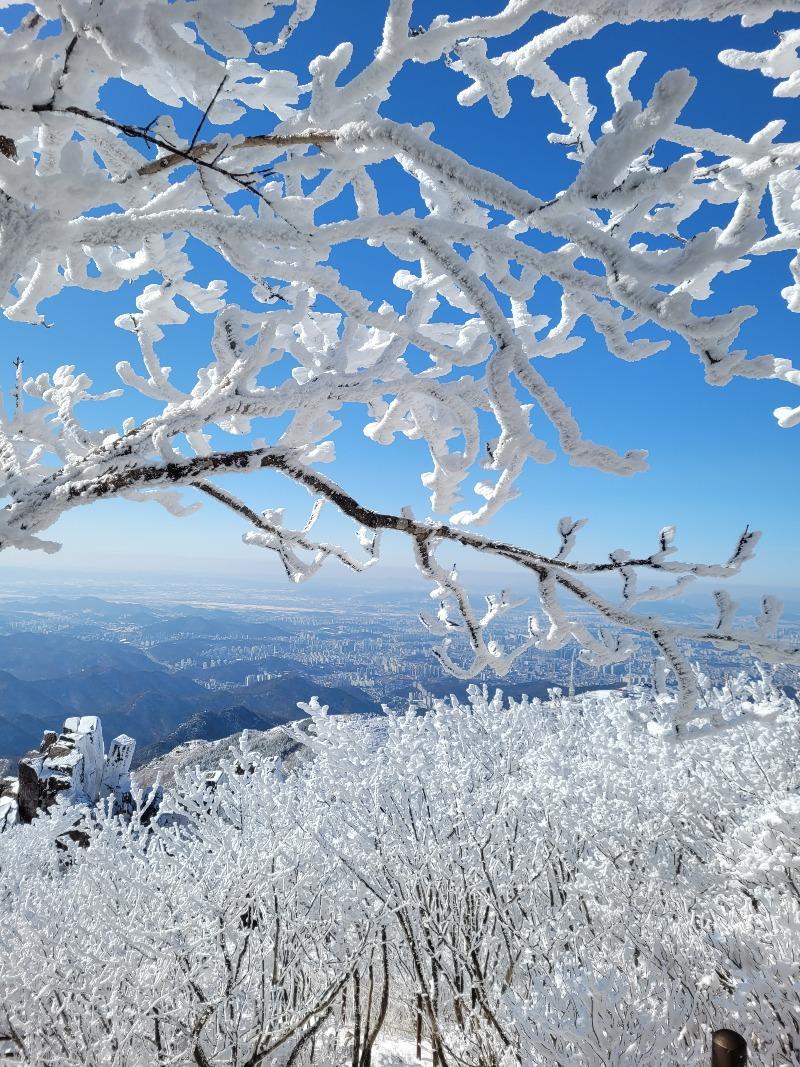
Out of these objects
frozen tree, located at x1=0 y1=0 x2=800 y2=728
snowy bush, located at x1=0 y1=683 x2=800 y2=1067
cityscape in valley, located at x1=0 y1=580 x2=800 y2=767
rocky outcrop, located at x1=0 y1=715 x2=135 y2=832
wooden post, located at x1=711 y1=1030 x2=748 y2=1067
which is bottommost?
cityscape in valley, located at x1=0 y1=580 x2=800 y2=767

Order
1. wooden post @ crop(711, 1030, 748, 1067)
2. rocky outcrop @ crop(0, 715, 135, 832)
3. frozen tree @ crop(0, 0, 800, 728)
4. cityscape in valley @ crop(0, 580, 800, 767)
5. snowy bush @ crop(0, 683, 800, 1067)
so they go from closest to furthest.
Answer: frozen tree @ crop(0, 0, 800, 728) → wooden post @ crop(711, 1030, 748, 1067) → snowy bush @ crop(0, 683, 800, 1067) → rocky outcrop @ crop(0, 715, 135, 832) → cityscape in valley @ crop(0, 580, 800, 767)

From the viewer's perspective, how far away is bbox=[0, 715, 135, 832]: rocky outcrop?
1650cm

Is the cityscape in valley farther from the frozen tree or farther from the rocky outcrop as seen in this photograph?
the frozen tree

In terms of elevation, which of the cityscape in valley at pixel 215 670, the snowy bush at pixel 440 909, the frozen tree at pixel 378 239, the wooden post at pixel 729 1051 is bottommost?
the cityscape in valley at pixel 215 670

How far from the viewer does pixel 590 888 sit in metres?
7.91

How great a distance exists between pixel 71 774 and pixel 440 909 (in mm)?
13569

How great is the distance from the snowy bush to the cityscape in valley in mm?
59293

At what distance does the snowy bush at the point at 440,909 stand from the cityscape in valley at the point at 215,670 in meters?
59.3

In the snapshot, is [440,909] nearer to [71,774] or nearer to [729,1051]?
[729,1051]

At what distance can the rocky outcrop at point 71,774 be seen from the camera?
16.5 metres

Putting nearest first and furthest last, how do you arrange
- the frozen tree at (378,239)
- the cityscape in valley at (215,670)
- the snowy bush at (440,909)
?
1. the frozen tree at (378,239)
2. the snowy bush at (440,909)
3. the cityscape in valley at (215,670)

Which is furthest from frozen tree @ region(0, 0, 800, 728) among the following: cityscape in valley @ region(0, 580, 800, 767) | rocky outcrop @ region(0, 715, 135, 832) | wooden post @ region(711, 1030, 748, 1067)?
cityscape in valley @ region(0, 580, 800, 767)

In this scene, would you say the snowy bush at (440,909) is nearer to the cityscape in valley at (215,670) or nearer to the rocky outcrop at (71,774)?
the rocky outcrop at (71,774)

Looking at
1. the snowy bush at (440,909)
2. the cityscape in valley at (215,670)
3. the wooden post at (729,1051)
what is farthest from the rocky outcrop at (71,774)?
the cityscape in valley at (215,670)
